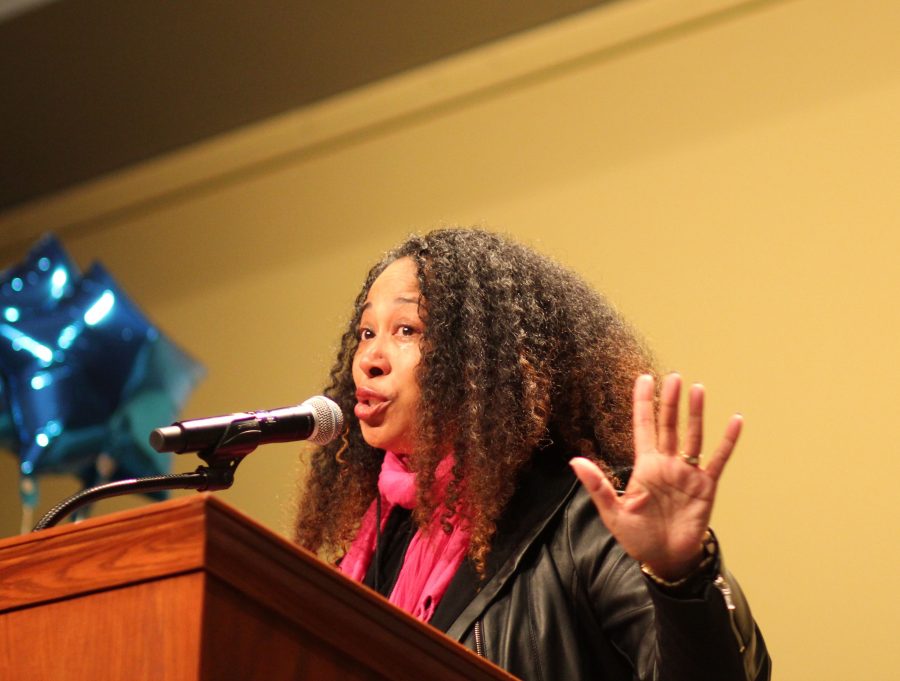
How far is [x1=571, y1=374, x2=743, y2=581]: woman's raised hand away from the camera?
1.47m

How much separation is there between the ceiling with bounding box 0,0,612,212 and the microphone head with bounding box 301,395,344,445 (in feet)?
7.56

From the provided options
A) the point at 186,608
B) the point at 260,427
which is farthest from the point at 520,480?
the point at 186,608

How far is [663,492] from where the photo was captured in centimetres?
148

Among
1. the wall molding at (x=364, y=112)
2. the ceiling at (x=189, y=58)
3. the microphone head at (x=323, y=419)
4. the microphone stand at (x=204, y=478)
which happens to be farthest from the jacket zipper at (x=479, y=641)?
the ceiling at (x=189, y=58)

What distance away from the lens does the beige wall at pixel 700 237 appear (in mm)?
2828

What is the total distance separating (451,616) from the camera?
189 cm

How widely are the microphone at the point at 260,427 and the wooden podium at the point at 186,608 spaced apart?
257 mm

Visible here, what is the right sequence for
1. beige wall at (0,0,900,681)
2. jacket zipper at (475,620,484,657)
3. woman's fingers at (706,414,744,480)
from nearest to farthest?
woman's fingers at (706,414,744,480) → jacket zipper at (475,620,484,657) → beige wall at (0,0,900,681)

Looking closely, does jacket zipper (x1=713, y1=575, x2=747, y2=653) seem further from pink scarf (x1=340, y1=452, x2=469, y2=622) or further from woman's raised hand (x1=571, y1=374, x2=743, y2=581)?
pink scarf (x1=340, y1=452, x2=469, y2=622)

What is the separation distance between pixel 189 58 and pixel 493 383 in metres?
2.41

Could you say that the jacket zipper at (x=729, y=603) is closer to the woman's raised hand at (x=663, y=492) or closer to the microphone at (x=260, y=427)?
the woman's raised hand at (x=663, y=492)

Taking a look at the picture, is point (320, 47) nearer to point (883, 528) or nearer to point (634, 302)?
point (634, 302)

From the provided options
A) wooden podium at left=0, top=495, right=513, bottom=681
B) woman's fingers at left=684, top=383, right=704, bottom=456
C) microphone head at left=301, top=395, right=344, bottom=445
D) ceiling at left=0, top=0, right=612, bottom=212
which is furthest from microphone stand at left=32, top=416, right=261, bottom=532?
ceiling at left=0, top=0, right=612, bottom=212

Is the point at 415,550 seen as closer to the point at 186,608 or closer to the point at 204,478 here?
the point at 204,478
